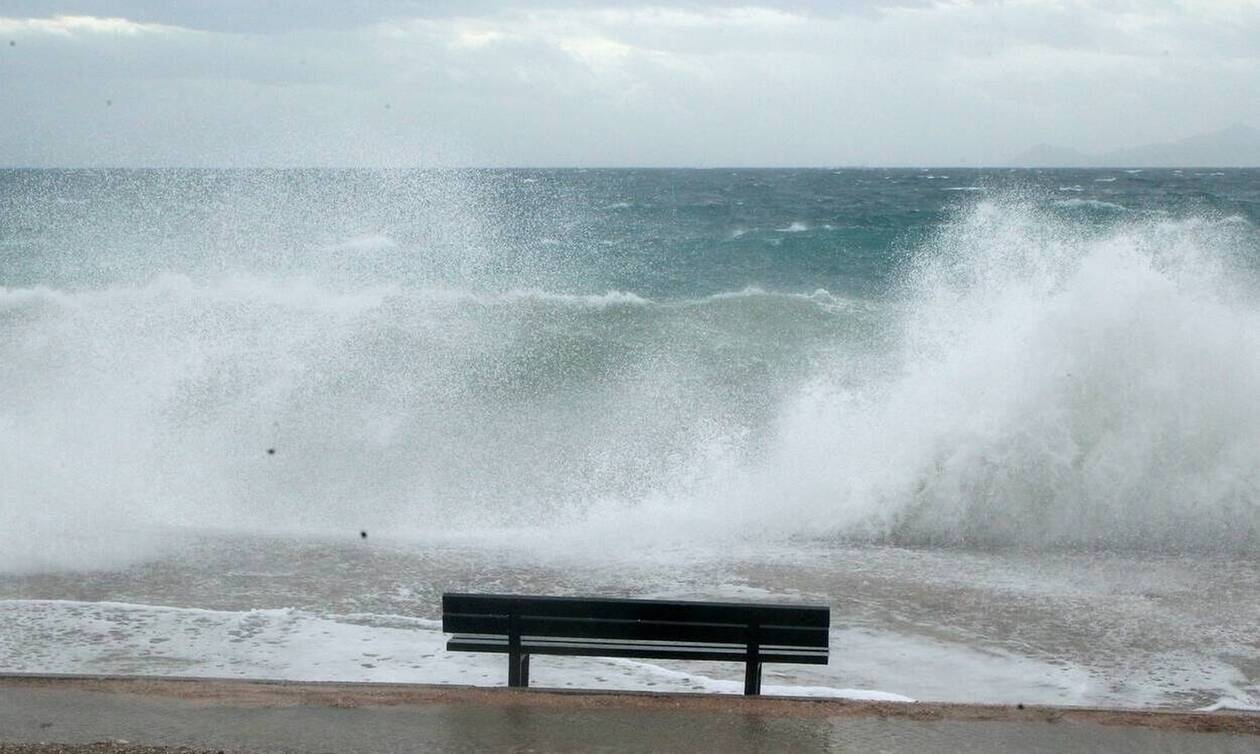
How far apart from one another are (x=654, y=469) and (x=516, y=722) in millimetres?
7427

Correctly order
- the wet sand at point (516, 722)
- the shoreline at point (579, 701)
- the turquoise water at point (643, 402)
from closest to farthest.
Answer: the wet sand at point (516, 722), the shoreline at point (579, 701), the turquoise water at point (643, 402)

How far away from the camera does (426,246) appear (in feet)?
83.9

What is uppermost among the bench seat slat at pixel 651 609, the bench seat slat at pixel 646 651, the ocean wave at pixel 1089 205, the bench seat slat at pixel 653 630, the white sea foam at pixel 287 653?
the ocean wave at pixel 1089 205

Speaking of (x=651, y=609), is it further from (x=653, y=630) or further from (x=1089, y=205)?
(x=1089, y=205)

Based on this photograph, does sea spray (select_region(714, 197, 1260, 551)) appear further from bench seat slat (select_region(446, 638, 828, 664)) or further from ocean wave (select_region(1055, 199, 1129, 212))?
ocean wave (select_region(1055, 199, 1129, 212))

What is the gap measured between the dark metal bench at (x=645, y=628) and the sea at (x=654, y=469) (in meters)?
0.65

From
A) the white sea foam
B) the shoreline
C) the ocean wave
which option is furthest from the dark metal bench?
the ocean wave

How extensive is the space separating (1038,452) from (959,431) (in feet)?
2.45

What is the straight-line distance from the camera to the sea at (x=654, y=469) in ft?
24.6

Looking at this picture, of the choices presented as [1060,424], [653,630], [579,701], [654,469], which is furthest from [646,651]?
[1060,424]

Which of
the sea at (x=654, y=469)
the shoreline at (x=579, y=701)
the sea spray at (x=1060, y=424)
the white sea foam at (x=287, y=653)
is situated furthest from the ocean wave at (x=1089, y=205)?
the shoreline at (x=579, y=701)

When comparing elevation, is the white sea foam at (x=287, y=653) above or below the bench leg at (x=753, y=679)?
below

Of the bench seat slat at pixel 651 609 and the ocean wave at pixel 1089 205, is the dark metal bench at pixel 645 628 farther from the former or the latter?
the ocean wave at pixel 1089 205

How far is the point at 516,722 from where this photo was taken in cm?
559
